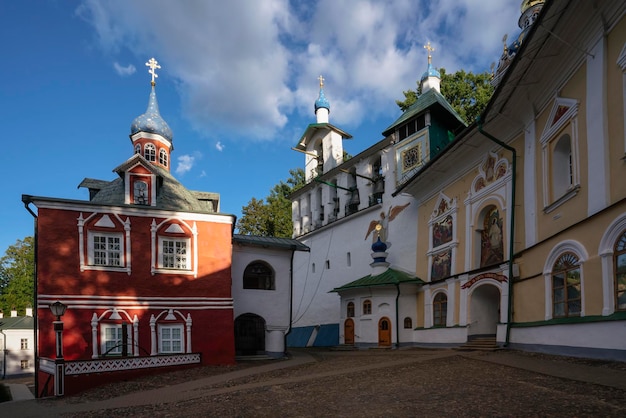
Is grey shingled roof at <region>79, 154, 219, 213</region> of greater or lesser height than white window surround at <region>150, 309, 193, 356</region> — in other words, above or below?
above

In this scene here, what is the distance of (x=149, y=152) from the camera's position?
2639cm

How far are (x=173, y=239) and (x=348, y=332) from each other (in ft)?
35.9

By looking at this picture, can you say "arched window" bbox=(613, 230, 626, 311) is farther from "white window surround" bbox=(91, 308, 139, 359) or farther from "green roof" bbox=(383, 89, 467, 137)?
"green roof" bbox=(383, 89, 467, 137)

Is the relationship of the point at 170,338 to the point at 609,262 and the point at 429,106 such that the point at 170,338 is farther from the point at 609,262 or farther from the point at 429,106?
the point at 429,106

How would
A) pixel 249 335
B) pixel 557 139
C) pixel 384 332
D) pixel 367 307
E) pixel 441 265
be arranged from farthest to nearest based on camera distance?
pixel 367 307 < pixel 384 332 < pixel 249 335 < pixel 441 265 < pixel 557 139

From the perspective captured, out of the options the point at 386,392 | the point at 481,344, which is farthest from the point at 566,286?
the point at 386,392

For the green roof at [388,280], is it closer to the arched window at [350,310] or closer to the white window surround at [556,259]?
the arched window at [350,310]

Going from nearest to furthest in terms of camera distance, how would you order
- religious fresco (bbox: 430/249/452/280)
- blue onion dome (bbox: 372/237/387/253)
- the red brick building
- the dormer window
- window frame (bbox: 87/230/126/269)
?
the red brick building → window frame (bbox: 87/230/126/269) → the dormer window → religious fresco (bbox: 430/249/452/280) → blue onion dome (bbox: 372/237/387/253)

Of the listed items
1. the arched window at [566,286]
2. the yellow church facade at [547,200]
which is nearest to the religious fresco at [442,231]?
the yellow church facade at [547,200]

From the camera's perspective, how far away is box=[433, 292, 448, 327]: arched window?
2131 centimetres

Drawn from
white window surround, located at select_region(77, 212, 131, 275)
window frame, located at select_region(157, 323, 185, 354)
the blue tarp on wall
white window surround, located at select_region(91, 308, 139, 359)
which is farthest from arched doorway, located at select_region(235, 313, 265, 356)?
the blue tarp on wall

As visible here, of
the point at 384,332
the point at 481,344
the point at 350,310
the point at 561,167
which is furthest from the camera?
the point at 350,310

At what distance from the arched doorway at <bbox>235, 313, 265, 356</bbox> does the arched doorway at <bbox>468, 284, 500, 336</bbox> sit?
29.9 ft

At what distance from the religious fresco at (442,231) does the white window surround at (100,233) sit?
13.2 m
